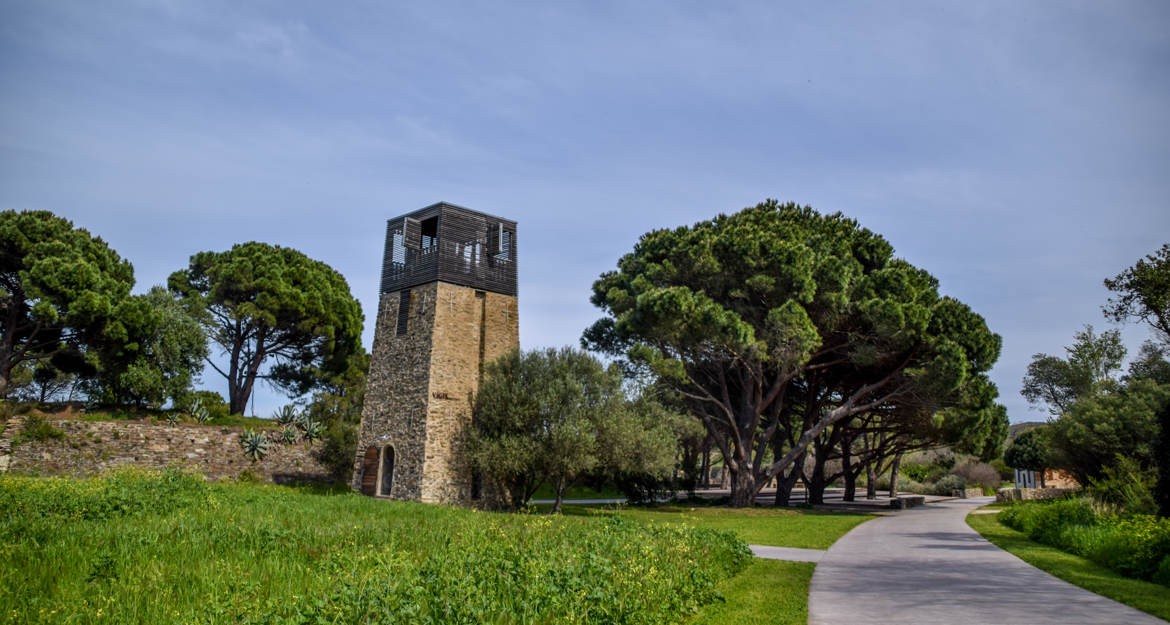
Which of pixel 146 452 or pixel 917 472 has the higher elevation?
pixel 146 452

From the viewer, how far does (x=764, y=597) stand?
837 cm

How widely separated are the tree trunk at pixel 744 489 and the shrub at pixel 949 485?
2360 centimetres

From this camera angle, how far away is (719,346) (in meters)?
23.3

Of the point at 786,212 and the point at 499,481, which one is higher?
the point at 786,212

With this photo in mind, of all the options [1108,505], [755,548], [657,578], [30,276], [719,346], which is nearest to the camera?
[657,578]

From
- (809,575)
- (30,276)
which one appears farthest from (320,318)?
(809,575)

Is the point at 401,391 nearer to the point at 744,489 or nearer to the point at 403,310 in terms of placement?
the point at 403,310

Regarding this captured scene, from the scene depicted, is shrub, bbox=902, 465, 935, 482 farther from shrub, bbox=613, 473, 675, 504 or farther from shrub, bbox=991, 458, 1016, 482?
shrub, bbox=613, 473, 675, 504

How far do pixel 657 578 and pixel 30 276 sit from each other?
100ft

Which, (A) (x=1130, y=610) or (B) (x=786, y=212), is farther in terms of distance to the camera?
(B) (x=786, y=212)

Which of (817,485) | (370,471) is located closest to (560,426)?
(370,471)

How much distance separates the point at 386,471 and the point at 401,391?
2.93 meters

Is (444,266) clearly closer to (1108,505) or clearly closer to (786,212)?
(786,212)

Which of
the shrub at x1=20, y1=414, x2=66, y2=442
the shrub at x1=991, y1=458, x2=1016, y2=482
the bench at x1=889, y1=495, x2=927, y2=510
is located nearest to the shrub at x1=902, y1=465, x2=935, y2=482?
the shrub at x1=991, y1=458, x2=1016, y2=482
